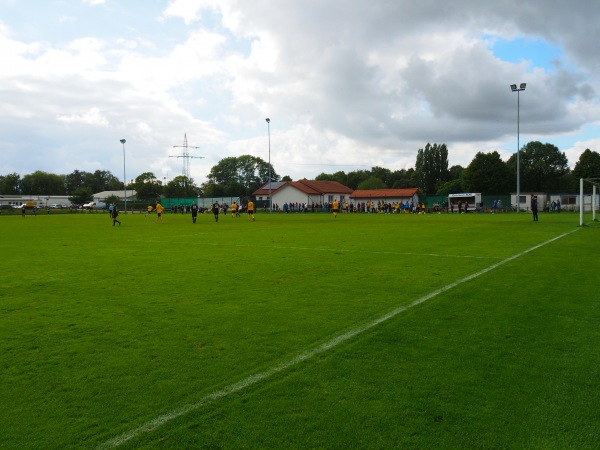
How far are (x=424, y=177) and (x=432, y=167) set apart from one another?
296cm

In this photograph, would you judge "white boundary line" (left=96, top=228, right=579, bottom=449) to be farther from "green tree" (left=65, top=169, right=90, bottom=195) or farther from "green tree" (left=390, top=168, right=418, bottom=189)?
"green tree" (left=65, top=169, right=90, bottom=195)

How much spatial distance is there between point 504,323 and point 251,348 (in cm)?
334

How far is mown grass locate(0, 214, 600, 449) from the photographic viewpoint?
357 cm

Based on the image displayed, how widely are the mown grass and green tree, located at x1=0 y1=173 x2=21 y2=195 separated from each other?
160253 millimetres

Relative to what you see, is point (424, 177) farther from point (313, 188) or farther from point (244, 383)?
point (244, 383)

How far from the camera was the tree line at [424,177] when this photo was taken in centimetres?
8975

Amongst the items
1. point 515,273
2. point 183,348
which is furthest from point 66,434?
point 515,273

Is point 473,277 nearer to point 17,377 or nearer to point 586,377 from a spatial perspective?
point 586,377

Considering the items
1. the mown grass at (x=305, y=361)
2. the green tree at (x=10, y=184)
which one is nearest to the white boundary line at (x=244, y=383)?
the mown grass at (x=305, y=361)

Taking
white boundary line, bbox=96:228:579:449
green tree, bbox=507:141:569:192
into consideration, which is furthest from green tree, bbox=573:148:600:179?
white boundary line, bbox=96:228:579:449

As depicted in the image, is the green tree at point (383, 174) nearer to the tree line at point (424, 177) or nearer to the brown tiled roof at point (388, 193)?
the tree line at point (424, 177)

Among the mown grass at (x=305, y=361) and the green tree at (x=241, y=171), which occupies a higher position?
the green tree at (x=241, y=171)

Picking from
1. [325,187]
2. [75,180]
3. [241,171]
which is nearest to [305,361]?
[325,187]

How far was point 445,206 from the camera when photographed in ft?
232
